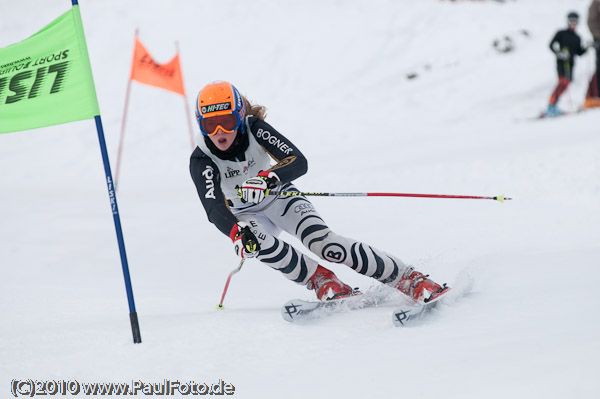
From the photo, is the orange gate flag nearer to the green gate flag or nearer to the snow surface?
the snow surface

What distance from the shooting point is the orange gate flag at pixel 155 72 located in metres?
10.8

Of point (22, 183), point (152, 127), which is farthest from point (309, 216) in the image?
point (152, 127)

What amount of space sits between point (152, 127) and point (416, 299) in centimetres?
1391

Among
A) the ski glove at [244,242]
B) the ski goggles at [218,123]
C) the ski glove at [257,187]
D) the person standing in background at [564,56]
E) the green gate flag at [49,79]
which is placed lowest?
the ski glove at [244,242]

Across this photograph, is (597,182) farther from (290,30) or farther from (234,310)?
(290,30)

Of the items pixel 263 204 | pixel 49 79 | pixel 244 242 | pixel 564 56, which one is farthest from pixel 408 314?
pixel 564 56

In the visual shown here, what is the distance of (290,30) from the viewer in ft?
63.4

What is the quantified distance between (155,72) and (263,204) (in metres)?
7.44

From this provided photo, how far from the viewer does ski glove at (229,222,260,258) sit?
3.76 m

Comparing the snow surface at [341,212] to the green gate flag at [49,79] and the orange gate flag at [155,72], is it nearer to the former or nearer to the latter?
the green gate flag at [49,79]

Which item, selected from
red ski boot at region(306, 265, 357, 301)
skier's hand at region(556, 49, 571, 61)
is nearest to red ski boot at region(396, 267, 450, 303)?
red ski boot at region(306, 265, 357, 301)

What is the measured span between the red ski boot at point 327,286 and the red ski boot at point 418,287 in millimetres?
351

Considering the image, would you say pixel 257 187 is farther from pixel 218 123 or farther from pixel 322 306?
pixel 322 306

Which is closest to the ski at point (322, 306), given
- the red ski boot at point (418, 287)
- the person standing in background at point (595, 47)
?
the red ski boot at point (418, 287)
